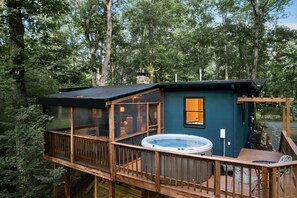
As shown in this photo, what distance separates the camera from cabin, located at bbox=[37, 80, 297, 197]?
15.2 ft

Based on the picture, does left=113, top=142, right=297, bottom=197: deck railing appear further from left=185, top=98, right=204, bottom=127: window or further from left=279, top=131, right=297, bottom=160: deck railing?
left=185, top=98, right=204, bottom=127: window

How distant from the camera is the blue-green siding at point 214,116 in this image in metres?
6.71

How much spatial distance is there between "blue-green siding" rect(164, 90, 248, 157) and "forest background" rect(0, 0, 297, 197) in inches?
176

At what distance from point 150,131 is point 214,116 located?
2312 millimetres

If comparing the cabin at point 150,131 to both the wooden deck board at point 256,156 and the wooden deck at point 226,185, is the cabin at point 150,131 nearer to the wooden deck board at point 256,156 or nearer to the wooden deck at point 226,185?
the wooden deck at point 226,185

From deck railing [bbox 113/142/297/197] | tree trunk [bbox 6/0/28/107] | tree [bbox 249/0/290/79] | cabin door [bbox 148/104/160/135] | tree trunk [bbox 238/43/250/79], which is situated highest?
tree [bbox 249/0/290/79]

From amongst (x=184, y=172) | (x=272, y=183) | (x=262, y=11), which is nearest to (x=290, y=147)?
(x=272, y=183)

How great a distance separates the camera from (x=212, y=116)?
279 inches

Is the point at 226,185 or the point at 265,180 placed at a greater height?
the point at 265,180

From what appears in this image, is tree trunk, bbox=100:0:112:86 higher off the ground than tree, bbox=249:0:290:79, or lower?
lower

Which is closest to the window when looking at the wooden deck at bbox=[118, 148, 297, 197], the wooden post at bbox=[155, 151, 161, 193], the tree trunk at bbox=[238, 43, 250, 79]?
the wooden deck at bbox=[118, 148, 297, 197]

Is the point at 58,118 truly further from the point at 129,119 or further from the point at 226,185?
the point at 226,185

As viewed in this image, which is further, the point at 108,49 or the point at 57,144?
the point at 108,49

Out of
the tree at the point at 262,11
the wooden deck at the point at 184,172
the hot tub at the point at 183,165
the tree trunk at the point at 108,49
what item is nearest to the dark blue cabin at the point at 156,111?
the wooden deck at the point at 184,172
